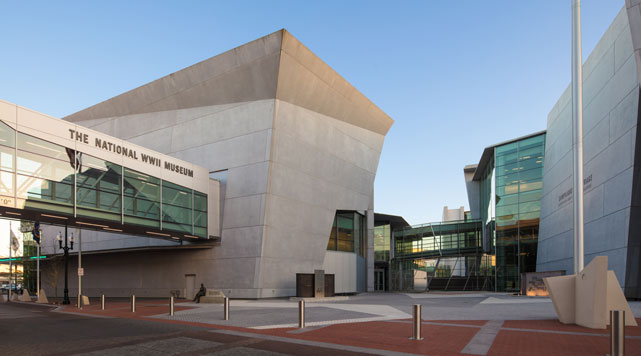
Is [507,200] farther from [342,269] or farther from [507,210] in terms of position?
[342,269]

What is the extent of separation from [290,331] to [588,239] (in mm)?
20073

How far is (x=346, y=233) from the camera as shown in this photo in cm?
3853

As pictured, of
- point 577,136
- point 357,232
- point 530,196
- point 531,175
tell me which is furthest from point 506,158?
point 577,136

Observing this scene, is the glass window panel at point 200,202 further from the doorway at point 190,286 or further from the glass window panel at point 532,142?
the glass window panel at point 532,142

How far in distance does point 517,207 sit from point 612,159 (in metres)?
16.4

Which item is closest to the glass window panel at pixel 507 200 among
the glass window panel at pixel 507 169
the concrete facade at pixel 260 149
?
the glass window panel at pixel 507 169

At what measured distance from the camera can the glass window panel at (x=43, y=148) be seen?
65.1 feet

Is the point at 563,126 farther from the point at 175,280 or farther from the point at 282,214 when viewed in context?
the point at 175,280

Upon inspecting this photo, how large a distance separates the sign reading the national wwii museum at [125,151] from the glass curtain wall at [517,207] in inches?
1057

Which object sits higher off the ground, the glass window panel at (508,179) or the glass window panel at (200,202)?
the glass window panel at (508,179)

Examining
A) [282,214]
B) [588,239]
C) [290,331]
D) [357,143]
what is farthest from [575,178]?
[357,143]

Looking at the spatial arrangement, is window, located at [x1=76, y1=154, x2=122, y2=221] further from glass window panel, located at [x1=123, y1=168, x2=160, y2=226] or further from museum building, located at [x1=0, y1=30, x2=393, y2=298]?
glass window panel, located at [x1=123, y1=168, x2=160, y2=226]

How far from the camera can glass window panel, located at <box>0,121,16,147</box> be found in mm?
19078

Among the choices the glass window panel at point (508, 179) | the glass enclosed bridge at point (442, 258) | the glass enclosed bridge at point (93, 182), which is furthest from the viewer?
the glass enclosed bridge at point (442, 258)
